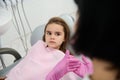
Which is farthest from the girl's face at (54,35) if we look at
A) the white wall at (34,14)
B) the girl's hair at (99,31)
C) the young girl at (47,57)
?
the girl's hair at (99,31)

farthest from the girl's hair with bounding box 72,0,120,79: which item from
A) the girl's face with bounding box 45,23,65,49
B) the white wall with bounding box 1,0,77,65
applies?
the white wall with bounding box 1,0,77,65

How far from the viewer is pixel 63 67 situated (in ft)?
4.25

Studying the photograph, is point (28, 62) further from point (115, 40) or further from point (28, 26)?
point (115, 40)

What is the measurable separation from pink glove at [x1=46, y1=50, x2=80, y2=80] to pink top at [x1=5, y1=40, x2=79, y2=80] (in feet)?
0.20

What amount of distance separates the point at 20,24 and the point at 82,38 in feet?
5.76

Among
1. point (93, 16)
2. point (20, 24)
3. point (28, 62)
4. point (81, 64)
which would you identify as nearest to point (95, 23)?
point (93, 16)

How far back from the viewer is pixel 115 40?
48 cm

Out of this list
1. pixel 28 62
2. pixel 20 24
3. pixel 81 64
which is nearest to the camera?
pixel 81 64

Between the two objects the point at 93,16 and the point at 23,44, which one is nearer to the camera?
the point at 93,16

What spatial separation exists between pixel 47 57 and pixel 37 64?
0.26ft

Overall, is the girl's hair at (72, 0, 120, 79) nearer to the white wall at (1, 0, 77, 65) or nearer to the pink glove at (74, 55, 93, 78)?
the pink glove at (74, 55, 93, 78)

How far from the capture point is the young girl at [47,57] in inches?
54.3

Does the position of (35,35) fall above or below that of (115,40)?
below

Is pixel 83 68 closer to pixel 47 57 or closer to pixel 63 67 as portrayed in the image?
pixel 63 67
